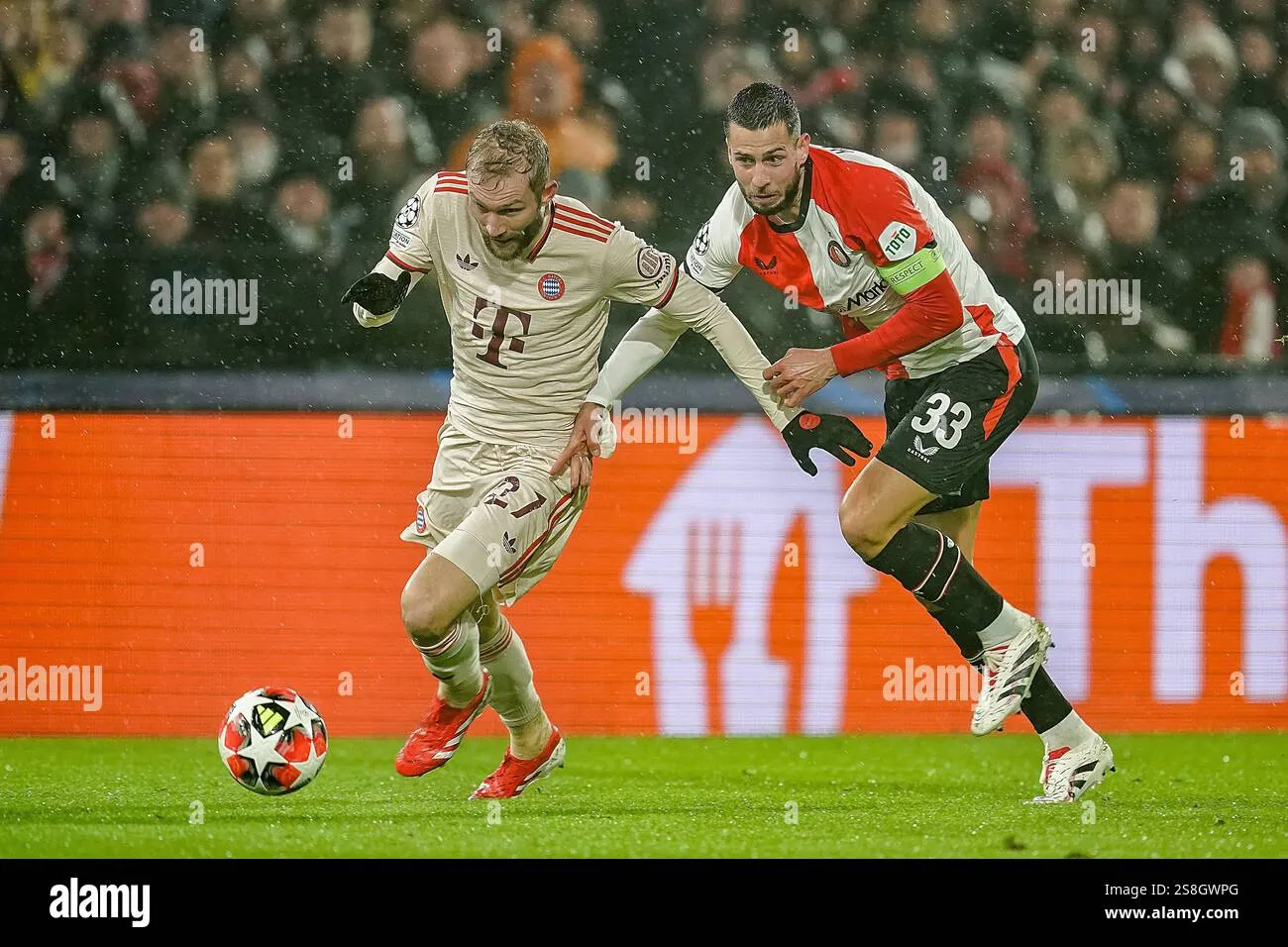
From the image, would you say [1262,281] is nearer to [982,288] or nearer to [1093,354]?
[1093,354]

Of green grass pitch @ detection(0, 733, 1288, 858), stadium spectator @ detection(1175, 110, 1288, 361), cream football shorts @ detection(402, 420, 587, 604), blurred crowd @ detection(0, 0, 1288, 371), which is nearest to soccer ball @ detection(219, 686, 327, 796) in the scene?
green grass pitch @ detection(0, 733, 1288, 858)

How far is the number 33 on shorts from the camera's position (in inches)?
186

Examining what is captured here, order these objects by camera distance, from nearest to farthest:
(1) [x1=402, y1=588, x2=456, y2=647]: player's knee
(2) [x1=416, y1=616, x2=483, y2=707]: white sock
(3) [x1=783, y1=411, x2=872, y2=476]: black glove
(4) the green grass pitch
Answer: (4) the green grass pitch
(1) [x1=402, y1=588, x2=456, y2=647]: player's knee
(2) [x1=416, y1=616, x2=483, y2=707]: white sock
(3) [x1=783, y1=411, x2=872, y2=476]: black glove

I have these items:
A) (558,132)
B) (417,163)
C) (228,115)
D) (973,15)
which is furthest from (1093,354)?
(228,115)

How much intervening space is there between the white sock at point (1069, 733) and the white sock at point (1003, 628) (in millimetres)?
323

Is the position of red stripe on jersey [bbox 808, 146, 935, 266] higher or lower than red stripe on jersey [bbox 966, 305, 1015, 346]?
higher

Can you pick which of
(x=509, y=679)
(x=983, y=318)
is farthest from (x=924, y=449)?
(x=509, y=679)

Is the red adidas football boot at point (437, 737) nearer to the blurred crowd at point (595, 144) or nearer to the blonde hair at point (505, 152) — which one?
the blonde hair at point (505, 152)

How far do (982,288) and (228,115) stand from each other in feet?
12.6

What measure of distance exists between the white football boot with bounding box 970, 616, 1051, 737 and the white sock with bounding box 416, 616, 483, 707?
1.48m

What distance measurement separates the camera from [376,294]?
4.52 meters

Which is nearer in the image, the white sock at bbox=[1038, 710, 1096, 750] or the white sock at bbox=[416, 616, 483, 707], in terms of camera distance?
the white sock at bbox=[416, 616, 483, 707]

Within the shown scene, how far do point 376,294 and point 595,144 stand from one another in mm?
2952

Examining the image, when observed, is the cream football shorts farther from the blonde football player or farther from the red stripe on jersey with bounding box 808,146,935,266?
the red stripe on jersey with bounding box 808,146,935,266
